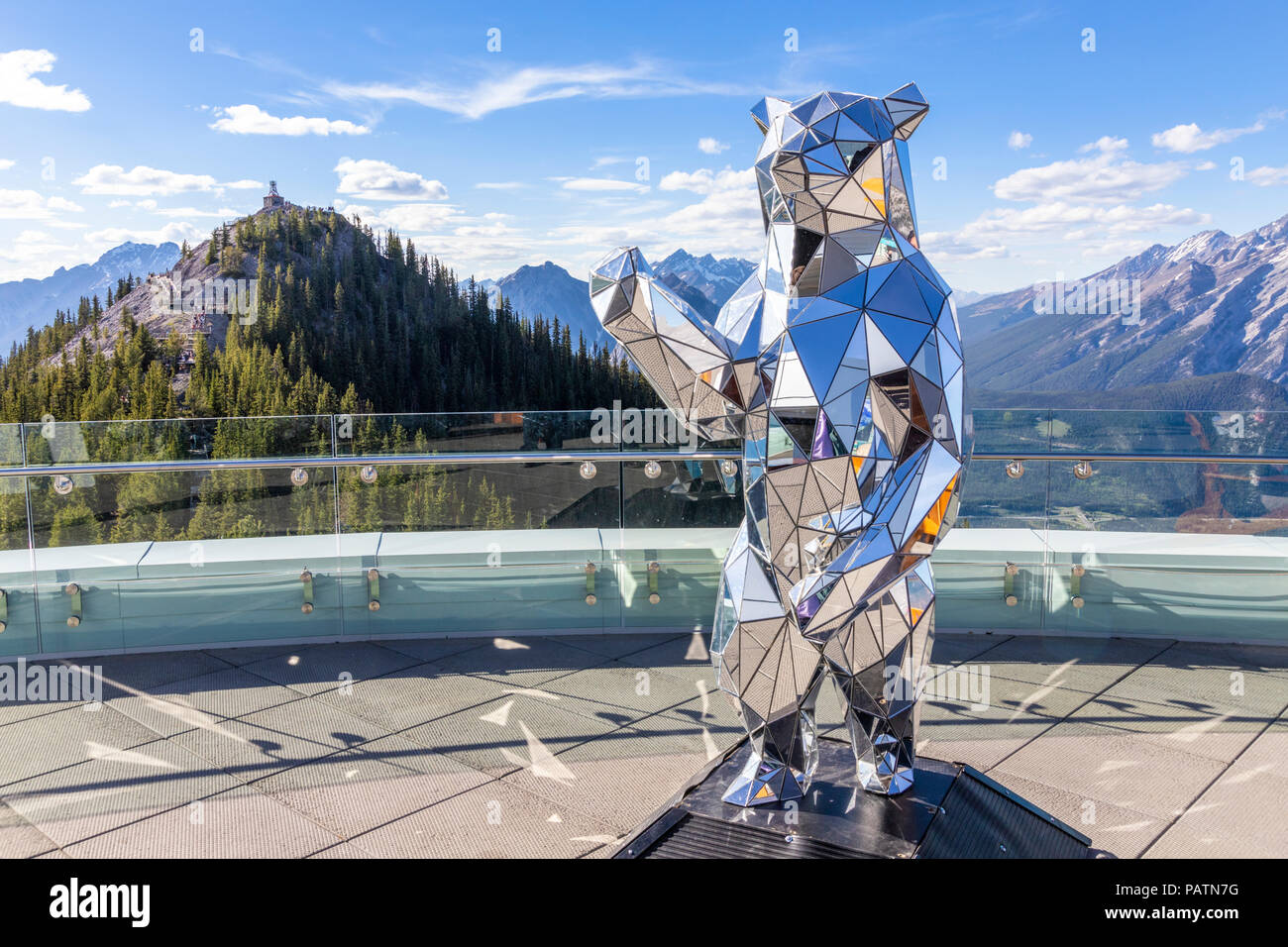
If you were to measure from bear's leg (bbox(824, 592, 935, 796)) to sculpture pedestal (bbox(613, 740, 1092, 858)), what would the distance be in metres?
0.10

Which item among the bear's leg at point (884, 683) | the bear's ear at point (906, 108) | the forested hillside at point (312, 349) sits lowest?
the bear's leg at point (884, 683)

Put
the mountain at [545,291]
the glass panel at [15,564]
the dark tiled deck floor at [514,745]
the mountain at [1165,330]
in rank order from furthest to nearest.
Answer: the mountain at [545,291], the mountain at [1165,330], the glass panel at [15,564], the dark tiled deck floor at [514,745]

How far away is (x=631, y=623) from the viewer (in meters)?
6.54

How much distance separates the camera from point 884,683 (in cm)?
321

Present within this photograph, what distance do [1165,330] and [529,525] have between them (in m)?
131

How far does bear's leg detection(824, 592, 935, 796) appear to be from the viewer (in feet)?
10.3

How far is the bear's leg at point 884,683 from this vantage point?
315 cm

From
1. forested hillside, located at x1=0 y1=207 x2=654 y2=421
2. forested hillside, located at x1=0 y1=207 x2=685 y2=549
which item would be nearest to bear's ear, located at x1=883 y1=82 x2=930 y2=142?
forested hillside, located at x1=0 y1=207 x2=685 y2=549

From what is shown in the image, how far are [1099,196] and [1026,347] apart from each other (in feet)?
154

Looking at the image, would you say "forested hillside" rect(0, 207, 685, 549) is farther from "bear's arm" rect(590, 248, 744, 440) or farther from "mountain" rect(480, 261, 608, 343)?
"mountain" rect(480, 261, 608, 343)

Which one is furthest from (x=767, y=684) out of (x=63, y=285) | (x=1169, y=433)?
(x=63, y=285)

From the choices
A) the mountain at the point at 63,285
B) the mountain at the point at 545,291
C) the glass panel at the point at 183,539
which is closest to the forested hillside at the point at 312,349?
the mountain at the point at 545,291

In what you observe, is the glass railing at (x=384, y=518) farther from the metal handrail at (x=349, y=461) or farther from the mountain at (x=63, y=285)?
the mountain at (x=63, y=285)

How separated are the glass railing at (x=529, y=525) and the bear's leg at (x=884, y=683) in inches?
118
